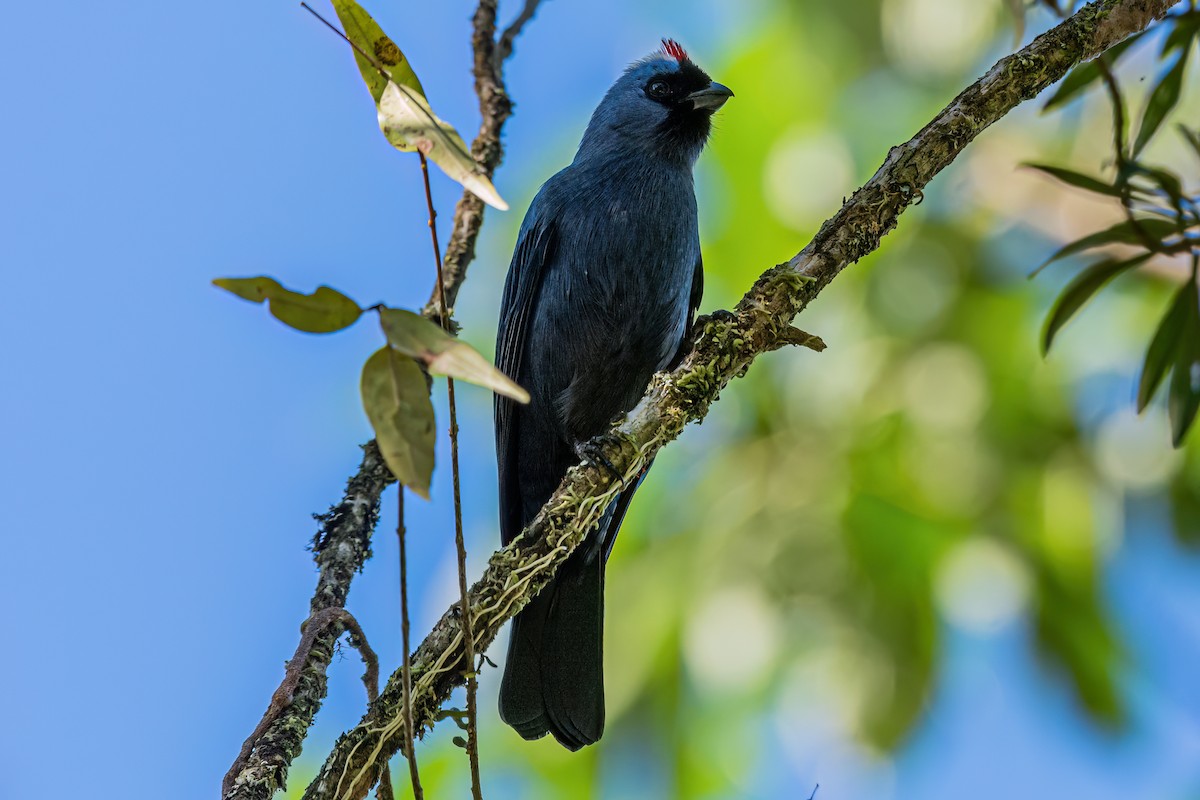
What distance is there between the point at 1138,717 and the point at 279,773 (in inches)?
192

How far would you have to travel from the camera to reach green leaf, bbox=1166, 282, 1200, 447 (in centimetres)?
352

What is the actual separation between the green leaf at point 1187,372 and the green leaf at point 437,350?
2.48 m

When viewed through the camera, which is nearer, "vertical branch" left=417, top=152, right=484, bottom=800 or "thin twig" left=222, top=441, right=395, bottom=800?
"vertical branch" left=417, top=152, right=484, bottom=800

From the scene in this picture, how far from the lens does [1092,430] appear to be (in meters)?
6.61

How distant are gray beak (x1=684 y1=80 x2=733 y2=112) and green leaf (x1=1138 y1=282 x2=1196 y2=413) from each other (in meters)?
2.06

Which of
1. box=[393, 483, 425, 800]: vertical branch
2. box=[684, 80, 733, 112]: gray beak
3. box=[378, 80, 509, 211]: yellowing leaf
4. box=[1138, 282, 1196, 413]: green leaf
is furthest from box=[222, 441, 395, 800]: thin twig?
box=[1138, 282, 1196, 413]: green leaf

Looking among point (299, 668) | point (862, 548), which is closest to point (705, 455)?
point (862, 548)

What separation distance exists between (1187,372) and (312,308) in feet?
8.97

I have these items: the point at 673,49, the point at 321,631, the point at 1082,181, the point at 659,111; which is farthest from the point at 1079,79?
the point at 321,631

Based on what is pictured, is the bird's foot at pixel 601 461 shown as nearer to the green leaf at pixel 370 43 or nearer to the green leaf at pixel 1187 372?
the green leaf at pixel 370 43

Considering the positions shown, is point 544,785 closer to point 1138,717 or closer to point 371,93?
point 1138,717

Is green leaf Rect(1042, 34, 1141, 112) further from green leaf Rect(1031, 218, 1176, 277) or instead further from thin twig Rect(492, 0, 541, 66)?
thin twig Rect(492, 0, 541, 66)

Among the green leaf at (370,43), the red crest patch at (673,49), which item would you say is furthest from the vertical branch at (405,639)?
the red crest patch at (673,49)

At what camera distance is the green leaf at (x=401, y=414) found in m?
1.95
